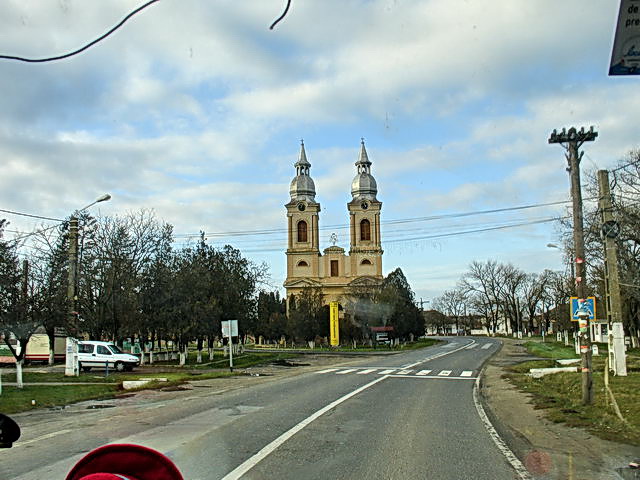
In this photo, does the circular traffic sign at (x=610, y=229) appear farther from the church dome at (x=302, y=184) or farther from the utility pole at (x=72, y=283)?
the church dome at (x=302, y=184)

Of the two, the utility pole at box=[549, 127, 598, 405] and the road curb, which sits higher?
the utility pole at box=[549, 127, 598, 405]

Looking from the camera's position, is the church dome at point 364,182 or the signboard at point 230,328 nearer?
the signboard at point 230,328

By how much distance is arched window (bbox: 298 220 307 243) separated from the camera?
4082 inches

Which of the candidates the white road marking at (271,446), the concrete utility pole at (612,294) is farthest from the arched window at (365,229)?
the white road marking at (271,446)

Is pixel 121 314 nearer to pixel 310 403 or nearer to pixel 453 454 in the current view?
pixel 310 403

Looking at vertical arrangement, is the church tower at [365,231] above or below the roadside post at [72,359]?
above

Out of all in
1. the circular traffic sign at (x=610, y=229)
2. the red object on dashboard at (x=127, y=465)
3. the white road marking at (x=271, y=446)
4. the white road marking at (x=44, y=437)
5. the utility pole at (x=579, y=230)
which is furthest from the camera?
the circular traffic sign at (x=610, y=229)

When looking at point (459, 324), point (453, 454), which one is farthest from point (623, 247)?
point (459, 324)

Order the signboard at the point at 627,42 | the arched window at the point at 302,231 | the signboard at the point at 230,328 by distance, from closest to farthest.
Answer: the signboard at the point at 627,42
the signboard at the point at 230,328
the arched window at the point at 302,231

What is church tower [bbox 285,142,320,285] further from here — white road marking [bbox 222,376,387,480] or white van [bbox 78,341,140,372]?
white road marking [bbox 222,376,387,480]

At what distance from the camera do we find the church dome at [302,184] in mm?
105250

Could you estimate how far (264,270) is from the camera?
207 ft

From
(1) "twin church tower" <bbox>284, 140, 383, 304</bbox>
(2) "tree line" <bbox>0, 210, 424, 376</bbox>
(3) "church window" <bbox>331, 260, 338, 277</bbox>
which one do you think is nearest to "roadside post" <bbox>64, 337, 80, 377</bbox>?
(2) "tree line" <bbox>0, 210, 424, 376</bbox>

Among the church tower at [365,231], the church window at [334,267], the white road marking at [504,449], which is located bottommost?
the white road marking at [504,449]
